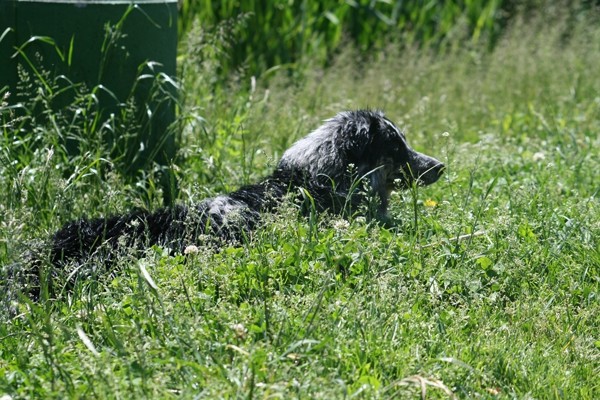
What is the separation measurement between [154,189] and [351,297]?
1.95 meters

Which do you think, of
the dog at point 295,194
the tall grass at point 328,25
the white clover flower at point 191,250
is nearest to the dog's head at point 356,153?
the dog at point 295,194

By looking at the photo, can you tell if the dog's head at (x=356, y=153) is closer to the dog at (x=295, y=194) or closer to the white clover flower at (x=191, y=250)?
the dog at (x=295, y=194)

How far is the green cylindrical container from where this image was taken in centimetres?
551

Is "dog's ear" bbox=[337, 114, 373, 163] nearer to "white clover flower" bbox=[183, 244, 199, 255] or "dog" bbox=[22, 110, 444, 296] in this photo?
"dog" bbox=[22, 110, 444, 296]

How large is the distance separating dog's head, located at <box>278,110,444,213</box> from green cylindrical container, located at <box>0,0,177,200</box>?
3.56 feet

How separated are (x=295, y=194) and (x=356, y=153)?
685mm

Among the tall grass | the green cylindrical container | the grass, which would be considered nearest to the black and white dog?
the grass

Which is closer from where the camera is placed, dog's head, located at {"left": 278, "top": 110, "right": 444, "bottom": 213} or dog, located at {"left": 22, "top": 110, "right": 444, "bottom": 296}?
dog, located at {"left": 22, "top": 110, "right": 444, "bottom": 296}

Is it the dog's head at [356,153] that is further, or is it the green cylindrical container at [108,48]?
the green cylindrical container at [108,48]

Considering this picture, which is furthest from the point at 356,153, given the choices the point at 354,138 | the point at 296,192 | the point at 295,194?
the point at 295,194

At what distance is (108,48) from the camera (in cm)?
553

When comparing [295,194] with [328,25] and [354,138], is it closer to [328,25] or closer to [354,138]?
[354,138]

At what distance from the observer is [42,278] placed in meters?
3.32

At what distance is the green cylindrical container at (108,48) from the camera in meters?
5.51
